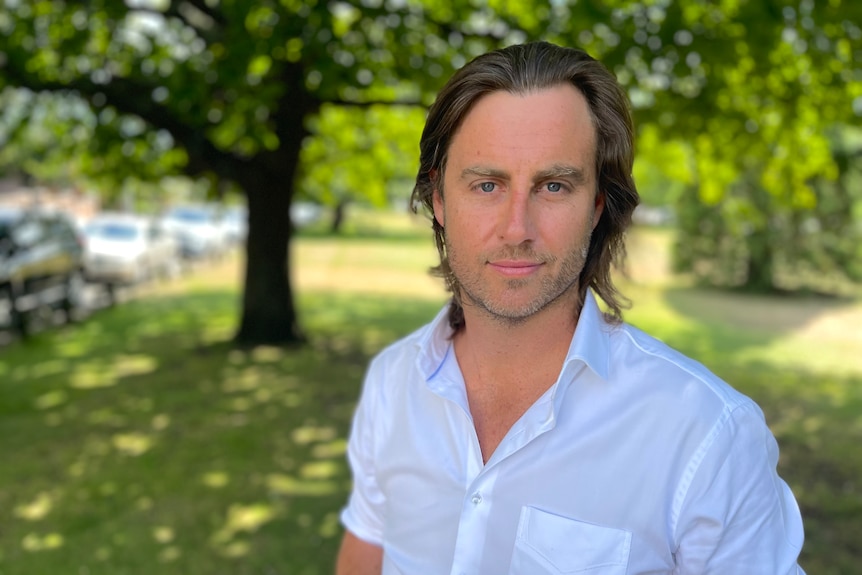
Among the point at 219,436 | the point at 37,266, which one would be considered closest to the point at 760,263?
the point at 37,266

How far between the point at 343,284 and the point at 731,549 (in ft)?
68.2

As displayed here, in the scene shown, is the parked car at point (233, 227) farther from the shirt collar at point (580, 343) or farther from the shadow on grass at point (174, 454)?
the shirt collar at point (580, 343)

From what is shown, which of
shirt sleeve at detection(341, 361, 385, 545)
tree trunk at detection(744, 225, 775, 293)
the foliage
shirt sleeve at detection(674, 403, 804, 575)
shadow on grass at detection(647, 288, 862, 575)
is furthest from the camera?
tree trunk at detection(744, 225, 775, 293)

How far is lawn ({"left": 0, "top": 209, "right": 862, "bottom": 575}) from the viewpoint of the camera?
16.5ft

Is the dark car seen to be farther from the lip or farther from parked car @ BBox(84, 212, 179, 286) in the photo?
the lip

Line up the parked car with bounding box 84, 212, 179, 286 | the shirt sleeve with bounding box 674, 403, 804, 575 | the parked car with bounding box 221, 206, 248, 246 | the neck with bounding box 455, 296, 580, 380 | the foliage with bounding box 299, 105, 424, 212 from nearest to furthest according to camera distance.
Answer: the shirt sleeve with bounding box 674, 403, 804, 575
the neck with bounding box 455, 296, 580, 380
the foliage with bounding box 299, 105, 424, 212
the parked car with bounding box 84, 212, 179, 286
the parked car with bounding box 221, 206, 248, 246

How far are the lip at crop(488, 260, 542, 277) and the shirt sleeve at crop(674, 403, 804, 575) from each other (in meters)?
0.53

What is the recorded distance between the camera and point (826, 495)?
19.2ft

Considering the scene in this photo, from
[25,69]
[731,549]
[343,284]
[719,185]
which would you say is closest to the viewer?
[731,549]

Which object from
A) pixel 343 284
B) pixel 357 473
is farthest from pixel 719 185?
pixel 343 284

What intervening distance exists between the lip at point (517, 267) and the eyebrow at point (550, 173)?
19 centimetres

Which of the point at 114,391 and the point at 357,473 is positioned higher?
the point at 357,473

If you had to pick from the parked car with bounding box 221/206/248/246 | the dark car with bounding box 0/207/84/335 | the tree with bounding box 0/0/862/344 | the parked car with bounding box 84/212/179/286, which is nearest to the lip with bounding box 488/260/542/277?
the tree with bounding box 0/0/862/344

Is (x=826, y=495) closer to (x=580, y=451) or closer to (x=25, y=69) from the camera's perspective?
(x=580, y=451)
